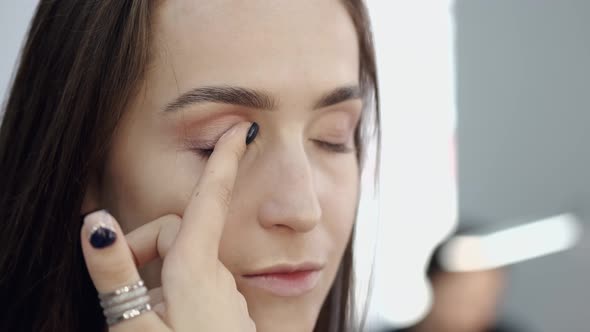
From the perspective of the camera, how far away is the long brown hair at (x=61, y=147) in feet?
2.68

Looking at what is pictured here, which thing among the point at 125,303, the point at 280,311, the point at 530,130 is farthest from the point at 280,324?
the point at 530,130

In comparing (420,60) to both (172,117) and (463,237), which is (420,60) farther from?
(172,117)

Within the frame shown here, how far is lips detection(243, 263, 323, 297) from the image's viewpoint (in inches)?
31.5

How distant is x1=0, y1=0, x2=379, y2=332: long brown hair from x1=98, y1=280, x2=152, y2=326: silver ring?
9.8 inches

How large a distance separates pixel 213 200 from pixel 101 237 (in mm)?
128

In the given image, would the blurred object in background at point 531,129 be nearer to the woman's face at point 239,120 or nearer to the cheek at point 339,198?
the cheek at point 339,198

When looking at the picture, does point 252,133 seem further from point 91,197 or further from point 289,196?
point 91,197

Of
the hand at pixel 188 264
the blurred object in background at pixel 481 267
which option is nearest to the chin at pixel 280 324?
the hand at pixel 188 264

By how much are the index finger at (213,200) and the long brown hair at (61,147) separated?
16 centimetres

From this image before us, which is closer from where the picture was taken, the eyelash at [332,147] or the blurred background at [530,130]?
the eyelash at [332,147]

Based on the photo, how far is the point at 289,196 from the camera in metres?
0.79

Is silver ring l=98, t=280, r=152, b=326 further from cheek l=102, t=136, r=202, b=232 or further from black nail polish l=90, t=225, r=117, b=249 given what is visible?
cheek l=102, t=136, r=202, b=232

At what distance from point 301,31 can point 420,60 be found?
60.8 inches

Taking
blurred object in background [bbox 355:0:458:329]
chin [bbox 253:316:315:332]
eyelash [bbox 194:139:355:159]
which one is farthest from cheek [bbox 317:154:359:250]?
blurred object in background [bbox 355:0:458:329]
